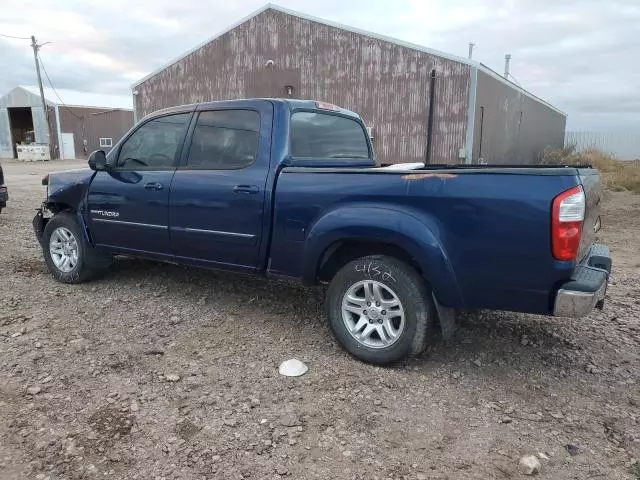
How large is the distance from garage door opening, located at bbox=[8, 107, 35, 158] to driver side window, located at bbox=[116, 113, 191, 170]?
39.7 m

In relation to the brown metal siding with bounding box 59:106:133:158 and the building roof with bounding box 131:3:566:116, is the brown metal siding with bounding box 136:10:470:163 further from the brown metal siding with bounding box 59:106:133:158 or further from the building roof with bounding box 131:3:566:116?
the brown metal siding with bounding box 59:106:133:158

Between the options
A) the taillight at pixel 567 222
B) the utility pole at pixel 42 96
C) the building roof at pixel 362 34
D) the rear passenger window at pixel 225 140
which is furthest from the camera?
the utility pole at pixel 42 96

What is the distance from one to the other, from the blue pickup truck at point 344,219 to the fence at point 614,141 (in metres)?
41.0

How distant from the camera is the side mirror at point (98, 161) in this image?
488 centimetres

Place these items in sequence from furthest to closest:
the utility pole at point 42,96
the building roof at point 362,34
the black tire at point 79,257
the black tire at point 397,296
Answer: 1. the utility pole at point 42,96
2. the building roof at point 362,34
3. the black tire at point 79,257
4. the black tire at point 397,296

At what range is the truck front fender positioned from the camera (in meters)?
3.22

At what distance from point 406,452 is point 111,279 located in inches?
160

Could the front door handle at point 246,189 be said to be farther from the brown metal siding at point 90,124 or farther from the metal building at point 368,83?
the brown metal siding at point 90,124

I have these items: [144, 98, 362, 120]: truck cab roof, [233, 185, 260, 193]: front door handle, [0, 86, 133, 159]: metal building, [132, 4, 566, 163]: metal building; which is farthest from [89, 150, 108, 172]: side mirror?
[0, 86, 133, 159]: metal building

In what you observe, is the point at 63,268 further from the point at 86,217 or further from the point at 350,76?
the point at 350,76

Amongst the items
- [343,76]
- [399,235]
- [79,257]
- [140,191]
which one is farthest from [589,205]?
[343,76]

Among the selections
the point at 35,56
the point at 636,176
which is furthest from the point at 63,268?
the point at 35,56

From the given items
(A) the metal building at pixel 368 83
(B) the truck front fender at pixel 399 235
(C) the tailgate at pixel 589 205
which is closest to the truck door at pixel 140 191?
(B) the truck front fender at pixel 399 235

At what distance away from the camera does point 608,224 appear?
423 inches
